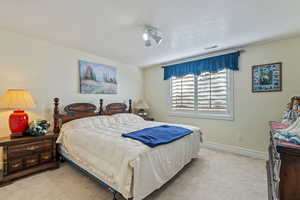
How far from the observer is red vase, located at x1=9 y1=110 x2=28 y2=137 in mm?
2219

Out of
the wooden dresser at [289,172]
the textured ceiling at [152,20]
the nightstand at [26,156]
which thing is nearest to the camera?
the wooden dresser at [289,172]

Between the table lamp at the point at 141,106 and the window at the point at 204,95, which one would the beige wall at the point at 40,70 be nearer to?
the table lamp at the point at 141,106

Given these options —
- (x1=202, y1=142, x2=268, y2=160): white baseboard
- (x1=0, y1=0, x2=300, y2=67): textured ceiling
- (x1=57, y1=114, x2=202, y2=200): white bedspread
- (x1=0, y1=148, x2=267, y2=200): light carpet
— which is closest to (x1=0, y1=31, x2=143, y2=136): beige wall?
(x1=0, y1=0, x2=300, y2=67): textured ceiling

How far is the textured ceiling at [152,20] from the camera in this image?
1715 millimetres

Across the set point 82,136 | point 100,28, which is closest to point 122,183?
point 82,136

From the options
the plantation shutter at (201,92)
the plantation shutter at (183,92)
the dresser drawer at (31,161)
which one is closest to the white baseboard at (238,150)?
the plantation shutter at (201,92)

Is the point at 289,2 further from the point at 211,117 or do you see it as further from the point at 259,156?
the point at 259,156

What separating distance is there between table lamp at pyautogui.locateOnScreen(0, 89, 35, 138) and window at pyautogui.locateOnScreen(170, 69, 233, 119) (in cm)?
339

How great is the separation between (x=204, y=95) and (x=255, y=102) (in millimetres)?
1084

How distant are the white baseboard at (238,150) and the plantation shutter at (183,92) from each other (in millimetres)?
1050

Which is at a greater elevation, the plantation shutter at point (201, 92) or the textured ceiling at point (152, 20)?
the textured ceiling at point (152, 20)

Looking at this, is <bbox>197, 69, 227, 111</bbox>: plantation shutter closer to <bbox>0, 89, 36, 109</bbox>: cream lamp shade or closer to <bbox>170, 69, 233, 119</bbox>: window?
<bbox>170, 69, 233, 119</bbox>: window

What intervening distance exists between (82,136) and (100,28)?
5.82ft

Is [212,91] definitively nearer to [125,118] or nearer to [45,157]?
[125,118]
